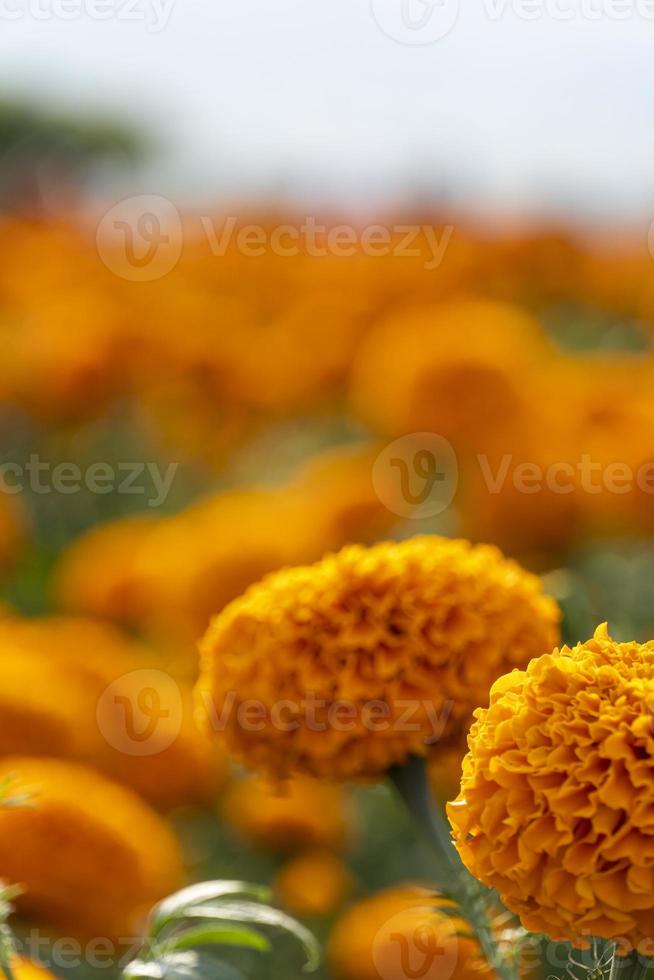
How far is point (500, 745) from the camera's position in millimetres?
1263

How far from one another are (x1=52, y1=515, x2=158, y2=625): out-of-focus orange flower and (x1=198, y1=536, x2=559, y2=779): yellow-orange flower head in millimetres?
2051

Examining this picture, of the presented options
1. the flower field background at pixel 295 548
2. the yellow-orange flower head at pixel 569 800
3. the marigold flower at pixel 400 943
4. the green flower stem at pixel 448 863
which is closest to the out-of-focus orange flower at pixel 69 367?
the flower field background at pixel 295 548

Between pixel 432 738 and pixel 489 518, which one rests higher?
pixel 432 738

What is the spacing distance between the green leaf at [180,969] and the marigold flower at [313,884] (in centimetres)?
137

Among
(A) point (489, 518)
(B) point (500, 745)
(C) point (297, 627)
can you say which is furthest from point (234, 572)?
(B) point (500, 745)

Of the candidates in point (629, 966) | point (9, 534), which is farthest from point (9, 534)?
point (629, 966)

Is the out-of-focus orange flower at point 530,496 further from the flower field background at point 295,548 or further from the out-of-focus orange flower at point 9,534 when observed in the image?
the out-of-focus orange flower at point 9,534

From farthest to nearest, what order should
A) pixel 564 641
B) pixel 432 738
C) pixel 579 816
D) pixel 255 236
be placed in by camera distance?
pixel 255 236 → pixel 564 641 → pixel 432 738 → pixel 579 816

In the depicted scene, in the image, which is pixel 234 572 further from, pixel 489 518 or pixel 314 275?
pixel 314 275

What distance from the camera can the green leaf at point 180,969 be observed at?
155cm

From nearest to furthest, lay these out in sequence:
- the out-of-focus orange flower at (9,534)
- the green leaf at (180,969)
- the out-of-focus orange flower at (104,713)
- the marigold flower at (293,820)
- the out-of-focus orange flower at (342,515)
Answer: the green leaf at (180,969), the out-of-focus orange flower at (104,713), the marigold flower at (293,820), the out-of-focus orange flower at (342,515), the out-of-focus orange flower at (9,534)

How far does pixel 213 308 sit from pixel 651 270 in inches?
70.0

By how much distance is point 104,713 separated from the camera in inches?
119

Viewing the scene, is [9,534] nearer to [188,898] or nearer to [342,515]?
[342,515]
